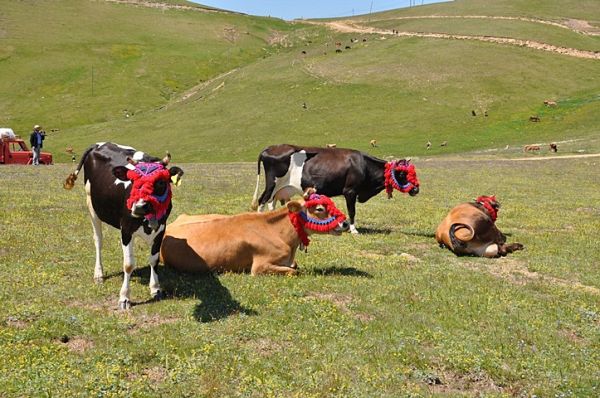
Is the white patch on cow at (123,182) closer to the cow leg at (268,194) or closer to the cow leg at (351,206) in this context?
the cow leg at (268,194)

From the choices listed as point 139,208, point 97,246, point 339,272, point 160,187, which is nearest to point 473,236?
point 339,272

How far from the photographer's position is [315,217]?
11828 millimetres

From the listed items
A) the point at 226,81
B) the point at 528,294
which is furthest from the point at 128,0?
the point at 528,294

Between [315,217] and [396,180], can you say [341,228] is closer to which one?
[315,217]

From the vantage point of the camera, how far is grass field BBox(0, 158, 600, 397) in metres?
7.26

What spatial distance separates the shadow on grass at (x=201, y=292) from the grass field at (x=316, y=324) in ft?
0.14

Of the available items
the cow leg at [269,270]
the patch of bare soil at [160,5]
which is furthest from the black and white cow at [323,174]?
the patch of bare soil at [160,5]

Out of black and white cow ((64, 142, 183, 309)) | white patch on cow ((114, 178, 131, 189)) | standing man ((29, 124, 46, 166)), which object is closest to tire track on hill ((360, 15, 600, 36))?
standing man ((29, 124, 46, 166))

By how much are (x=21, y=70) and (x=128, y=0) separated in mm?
59524

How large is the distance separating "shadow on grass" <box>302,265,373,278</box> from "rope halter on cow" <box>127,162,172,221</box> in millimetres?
3683

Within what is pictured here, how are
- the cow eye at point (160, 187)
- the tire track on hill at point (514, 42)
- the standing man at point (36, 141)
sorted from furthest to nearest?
the tire track on hill at point (514, 42), the standing man at point (36, 141), the cow eye at point (160, 187)

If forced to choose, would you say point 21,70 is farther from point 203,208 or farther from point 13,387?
point 13,387

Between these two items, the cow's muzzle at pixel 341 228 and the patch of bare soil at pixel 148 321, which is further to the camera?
the cow's muzzle at pixel 341 228

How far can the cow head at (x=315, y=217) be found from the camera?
38.2 feet
